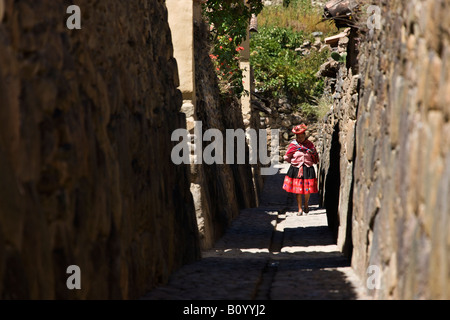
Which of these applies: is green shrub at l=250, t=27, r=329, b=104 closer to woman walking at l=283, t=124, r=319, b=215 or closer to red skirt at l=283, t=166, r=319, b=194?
woman walking at l=283, t=124, r=319, b=215

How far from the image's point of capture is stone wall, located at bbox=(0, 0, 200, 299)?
2947mm

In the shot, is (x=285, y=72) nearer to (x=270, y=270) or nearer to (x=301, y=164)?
(x=301, y=164)

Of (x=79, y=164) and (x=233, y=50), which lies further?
(x=233, y=50)

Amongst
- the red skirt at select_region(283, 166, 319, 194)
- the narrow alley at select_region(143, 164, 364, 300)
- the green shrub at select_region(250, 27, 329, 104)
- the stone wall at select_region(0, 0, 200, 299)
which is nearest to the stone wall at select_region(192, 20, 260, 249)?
the narrow alley at select_region(143, 164, 364, 300)

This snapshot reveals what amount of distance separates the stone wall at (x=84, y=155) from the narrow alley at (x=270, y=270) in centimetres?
38

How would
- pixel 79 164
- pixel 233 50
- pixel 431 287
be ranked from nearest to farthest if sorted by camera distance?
pixel 431 287, pixel 79 164, pixel 233 50

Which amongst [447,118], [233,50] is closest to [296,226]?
[233,50]

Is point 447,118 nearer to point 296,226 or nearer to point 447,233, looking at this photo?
point 447,233

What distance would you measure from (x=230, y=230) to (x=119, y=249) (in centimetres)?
677

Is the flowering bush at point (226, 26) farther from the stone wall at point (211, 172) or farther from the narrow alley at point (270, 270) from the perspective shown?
the narrow alley at point (270, 270)

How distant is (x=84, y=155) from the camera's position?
150 inches

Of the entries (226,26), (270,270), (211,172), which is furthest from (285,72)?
(270,270)

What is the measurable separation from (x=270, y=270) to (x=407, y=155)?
10.3ft

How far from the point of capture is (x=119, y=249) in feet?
14.3
